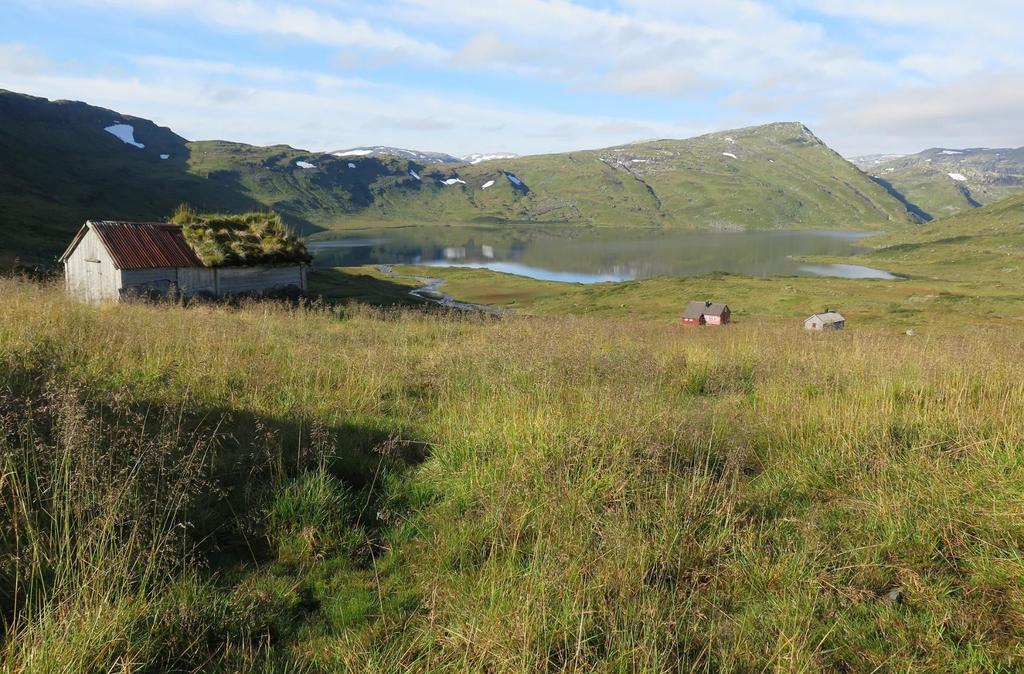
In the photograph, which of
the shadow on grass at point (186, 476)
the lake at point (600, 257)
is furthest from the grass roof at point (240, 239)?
the lake at point (600, 257)

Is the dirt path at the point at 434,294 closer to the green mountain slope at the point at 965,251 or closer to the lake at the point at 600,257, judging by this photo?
the lake at the point at 600,257

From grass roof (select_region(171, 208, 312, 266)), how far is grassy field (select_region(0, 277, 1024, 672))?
81.7 feet

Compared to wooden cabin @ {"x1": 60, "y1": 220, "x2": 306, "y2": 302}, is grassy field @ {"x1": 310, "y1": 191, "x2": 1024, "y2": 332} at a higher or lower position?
lower

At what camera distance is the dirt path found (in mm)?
68125

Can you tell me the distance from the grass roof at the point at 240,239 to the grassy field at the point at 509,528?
81.7 ft

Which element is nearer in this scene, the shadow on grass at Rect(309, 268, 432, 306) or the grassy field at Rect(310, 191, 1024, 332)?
the shadow on grass at Rect(309, 268, 432, 306)

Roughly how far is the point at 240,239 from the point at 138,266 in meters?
5.20

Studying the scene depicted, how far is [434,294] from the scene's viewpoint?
80.5 meters

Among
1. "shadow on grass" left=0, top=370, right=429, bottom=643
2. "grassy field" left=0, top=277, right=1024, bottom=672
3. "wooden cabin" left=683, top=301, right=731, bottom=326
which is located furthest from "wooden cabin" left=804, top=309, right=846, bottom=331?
"shadow on grass" left=0, top=370, right=429, bottom=643

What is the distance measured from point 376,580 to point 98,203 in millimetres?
154357

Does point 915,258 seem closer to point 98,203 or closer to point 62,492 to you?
point 62,492

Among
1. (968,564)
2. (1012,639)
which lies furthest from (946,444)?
(1012,639)

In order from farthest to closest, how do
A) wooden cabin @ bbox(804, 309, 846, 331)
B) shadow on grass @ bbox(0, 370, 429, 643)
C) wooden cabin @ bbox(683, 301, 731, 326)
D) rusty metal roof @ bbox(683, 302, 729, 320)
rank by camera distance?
rusty metal roof @ bbox(683, 302, 729, 320) < wooden cabin @ bbox(683, 301, 731, 326) < wooden cabin @ bbox(804, 309, 846, 331) < shadow on grass @ bbox(0, 370, 429, 643)

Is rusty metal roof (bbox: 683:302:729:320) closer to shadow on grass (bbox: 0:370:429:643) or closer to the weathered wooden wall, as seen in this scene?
the weathered wooden wall
